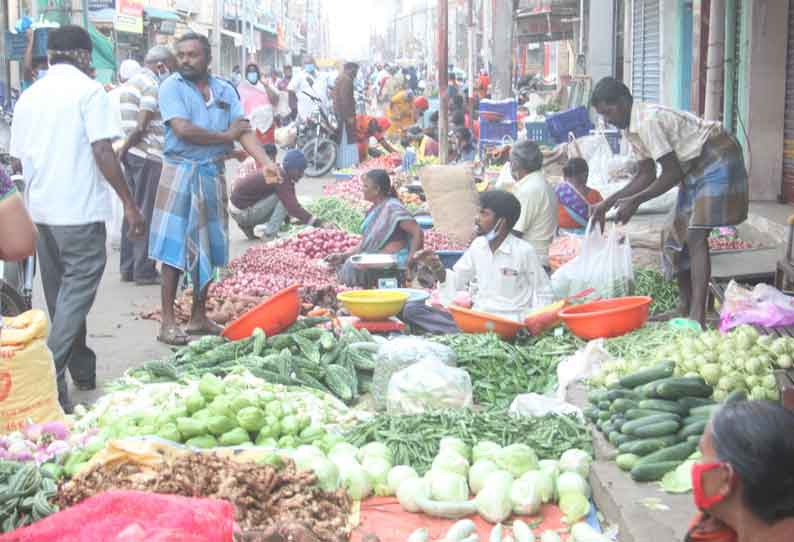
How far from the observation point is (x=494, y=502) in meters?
4.45

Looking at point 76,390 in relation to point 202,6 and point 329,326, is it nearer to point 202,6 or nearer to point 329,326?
point 329,326

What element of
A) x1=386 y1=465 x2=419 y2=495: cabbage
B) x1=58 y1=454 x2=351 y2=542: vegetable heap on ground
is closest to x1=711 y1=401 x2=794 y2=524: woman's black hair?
x1=58 y1=454 x2=351 y2=542: vegetable heap on ground

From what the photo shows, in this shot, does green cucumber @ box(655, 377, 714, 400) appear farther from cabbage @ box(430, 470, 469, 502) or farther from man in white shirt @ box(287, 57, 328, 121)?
man in white shirt @ box(287, 57, 328, 121)

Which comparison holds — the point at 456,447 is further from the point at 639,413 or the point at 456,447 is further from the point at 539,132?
the point at 539,132

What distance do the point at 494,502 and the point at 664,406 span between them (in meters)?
0.84

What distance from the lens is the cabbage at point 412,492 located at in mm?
4566

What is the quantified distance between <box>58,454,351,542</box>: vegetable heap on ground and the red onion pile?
6123 mm

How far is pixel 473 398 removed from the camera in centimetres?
619

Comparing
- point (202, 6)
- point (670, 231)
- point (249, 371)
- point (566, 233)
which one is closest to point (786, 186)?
point (566, 233)

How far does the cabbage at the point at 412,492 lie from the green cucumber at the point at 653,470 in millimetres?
833

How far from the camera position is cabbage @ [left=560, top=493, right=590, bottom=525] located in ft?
14.6

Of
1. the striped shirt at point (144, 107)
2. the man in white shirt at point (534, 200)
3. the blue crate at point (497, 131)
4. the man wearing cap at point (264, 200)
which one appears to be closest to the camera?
the man in white shirt at point (534, 200)

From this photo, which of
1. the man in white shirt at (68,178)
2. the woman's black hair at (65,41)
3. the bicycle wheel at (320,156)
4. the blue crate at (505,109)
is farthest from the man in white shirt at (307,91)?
the man in white shirt at (68,178)

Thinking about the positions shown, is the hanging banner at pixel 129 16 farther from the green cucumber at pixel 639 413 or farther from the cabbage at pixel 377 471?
the green cucumber at pixel 639 413
